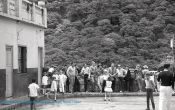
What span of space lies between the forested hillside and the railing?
1309 cm

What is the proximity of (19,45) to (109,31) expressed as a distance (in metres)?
25.4

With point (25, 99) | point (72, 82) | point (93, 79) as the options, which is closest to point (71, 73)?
point (72, 82)

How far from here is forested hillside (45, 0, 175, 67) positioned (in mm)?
41281

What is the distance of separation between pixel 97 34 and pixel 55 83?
22.4 meters

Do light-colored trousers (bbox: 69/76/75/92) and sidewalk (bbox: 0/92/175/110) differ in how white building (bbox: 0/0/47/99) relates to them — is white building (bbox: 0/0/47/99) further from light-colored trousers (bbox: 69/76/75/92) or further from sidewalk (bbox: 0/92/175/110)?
light-colored trousers (bbox: 69/76/75/92)

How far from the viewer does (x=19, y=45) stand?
22250 mm

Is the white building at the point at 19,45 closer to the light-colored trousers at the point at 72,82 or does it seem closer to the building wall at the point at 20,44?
the building wall at the point at 20,44

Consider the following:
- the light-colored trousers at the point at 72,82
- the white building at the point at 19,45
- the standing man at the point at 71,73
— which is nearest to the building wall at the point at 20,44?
the white building at the point at 19,45

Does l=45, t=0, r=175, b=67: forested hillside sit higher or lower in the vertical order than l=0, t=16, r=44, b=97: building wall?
higher

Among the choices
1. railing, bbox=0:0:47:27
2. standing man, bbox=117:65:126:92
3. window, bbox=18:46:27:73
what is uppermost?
railing, bbox=0:0:47:27

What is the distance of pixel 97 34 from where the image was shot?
4491cm

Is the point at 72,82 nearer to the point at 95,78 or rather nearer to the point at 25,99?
the point at 95,78

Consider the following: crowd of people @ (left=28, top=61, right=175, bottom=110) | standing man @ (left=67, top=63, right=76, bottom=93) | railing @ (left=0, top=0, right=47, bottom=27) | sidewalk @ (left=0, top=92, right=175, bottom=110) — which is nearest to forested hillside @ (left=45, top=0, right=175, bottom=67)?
crowd of people @ (left=28, top=61, right=175, bottom=110)

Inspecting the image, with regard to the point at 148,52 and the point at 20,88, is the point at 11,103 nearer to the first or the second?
the point at 20,88
